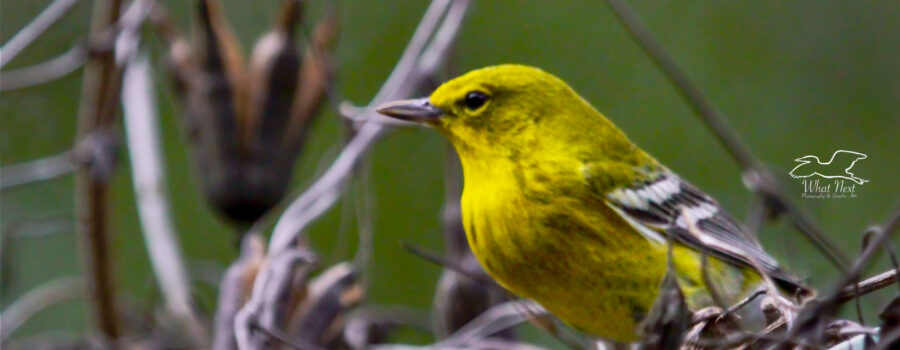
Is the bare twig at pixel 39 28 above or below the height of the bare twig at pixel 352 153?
above

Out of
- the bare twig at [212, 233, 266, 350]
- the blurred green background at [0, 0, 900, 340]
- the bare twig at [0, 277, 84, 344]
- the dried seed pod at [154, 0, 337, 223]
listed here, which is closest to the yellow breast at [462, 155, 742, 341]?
the bare twig at [212, 233, 266, 350]

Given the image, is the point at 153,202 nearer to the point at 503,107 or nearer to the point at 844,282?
the point at 503,107

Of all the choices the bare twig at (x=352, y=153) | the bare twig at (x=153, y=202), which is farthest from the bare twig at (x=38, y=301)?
the bare twig at (x=352, y=153)

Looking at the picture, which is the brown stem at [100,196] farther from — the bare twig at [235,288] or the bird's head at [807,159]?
the bird's head at [807,159]

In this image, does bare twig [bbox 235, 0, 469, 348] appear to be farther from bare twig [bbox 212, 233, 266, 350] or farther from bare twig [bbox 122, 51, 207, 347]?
bare twig [bbox 122, 51, 207, 347]

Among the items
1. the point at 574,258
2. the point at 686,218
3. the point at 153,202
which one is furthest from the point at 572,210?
the point at 153,202

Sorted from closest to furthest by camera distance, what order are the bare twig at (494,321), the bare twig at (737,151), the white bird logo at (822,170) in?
the bare twig at (737,151), the white bird logo at (822,170), the bare twig at (494,321)
